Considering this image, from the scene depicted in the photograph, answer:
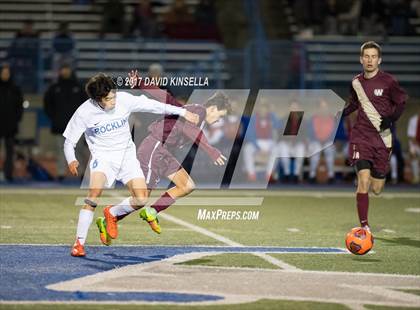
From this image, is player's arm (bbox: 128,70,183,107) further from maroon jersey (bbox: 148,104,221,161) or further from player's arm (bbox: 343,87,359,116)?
player's arm (bbox: 343,87,359,116)

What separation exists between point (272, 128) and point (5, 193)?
5.62m

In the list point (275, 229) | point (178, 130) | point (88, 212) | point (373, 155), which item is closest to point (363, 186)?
point (373, 155)

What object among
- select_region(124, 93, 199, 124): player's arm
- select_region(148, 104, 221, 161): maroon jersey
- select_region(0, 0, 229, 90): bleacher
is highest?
select_region(0, 0, 229, 90): bleacher

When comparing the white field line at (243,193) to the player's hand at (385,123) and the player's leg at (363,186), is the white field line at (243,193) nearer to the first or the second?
the player's leg at (363,186)

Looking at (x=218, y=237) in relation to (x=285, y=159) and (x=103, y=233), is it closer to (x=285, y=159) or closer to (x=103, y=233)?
(x=103, y=233)

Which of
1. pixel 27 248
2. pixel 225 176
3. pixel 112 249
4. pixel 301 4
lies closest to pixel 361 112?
pixel 112 249

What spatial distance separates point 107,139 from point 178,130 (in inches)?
36.2

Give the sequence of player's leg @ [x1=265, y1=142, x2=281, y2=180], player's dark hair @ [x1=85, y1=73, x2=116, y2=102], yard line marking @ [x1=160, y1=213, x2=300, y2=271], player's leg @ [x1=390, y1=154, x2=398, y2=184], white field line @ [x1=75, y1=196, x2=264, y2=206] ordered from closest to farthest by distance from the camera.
Answer: yard line marking @ [x1=160, y1=213, x2=300, y2=271]
player's dark hair @ [x1=85, y1=73, x2=116, y2=102]
white field line @ [x1=75, y1=196, x2=264, y2=206]
player's leg @ [x1=265, y1=142, x2=281, y2=180]
player's leg @ [x1=390, y1=154, x2=398, y2=184]

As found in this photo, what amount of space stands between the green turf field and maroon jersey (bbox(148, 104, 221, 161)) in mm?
1088

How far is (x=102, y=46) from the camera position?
2280 cm

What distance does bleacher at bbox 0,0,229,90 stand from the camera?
882 inches

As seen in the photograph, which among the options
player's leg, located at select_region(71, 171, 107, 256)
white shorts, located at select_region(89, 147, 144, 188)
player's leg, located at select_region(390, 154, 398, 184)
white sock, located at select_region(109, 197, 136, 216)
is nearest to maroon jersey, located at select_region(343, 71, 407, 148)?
white shorts, located at select_region(89, 147, 144, 188)

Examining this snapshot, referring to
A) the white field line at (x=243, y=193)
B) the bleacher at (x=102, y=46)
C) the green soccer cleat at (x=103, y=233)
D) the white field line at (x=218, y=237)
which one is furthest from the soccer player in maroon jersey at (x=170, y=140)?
the bleacher at (x=102, y=46)

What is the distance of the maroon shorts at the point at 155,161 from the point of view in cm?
1042
